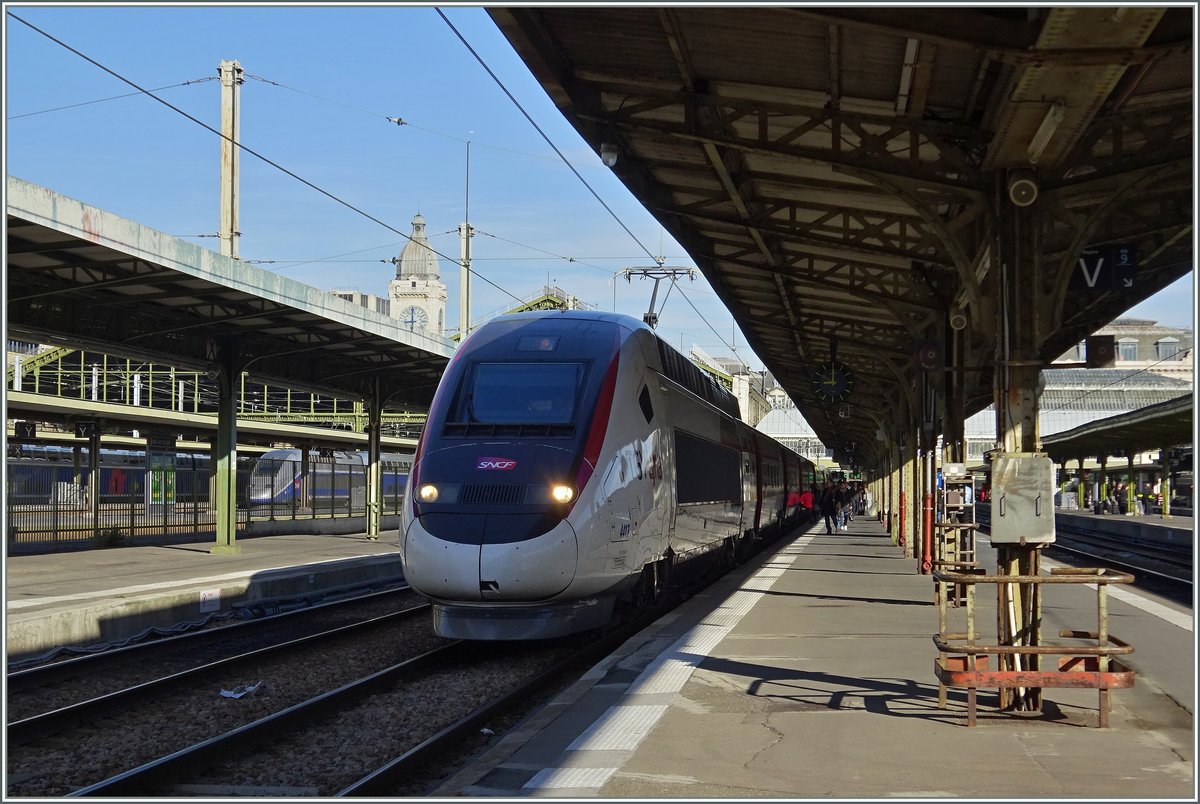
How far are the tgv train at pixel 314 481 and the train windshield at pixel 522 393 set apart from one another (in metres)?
22.7

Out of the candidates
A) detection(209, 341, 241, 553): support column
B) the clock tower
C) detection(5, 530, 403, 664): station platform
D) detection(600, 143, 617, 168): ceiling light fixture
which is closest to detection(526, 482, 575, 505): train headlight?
detection(600, 143, 617, 168): ceiling light fixture

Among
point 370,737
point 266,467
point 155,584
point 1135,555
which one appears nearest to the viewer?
point 370,737

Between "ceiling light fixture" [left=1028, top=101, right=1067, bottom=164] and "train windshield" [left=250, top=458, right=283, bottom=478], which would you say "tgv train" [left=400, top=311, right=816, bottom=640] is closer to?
"ceiling light fixture" [left=1028, top=101, right=1067, bottom=164]

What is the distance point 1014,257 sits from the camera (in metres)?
8.99

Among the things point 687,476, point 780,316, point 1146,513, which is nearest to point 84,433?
point 780,316

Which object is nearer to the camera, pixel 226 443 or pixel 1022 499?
pixel 1022 499

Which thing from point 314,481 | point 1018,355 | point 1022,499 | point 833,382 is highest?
point 833,382

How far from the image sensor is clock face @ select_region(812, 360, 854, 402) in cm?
2320

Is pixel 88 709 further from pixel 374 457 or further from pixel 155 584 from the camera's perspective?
pixel 374 457

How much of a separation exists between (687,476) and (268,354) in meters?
12.7

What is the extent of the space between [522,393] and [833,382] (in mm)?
12340

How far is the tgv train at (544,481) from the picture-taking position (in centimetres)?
1090

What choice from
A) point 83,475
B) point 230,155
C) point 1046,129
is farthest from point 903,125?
point 83,475

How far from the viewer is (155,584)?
17984 mm
